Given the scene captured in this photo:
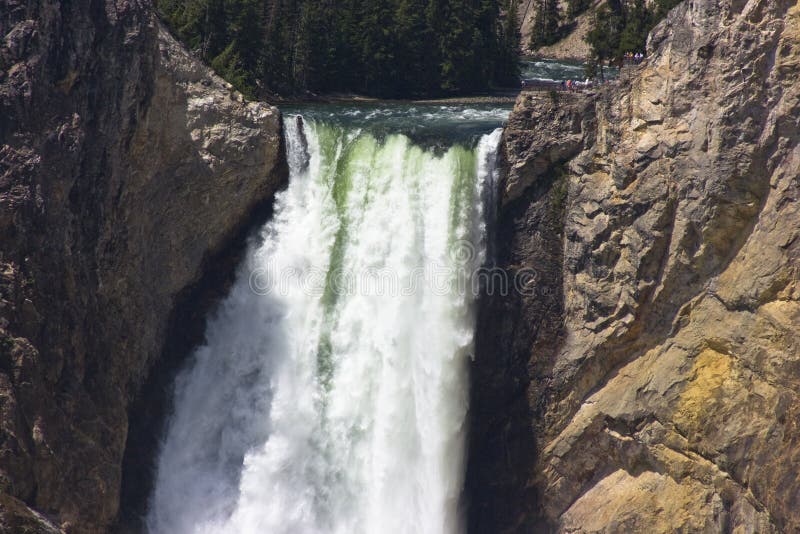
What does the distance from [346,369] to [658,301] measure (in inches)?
302

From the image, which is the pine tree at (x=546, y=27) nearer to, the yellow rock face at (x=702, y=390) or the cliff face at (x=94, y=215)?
the cliff face at (x=94, y=215)

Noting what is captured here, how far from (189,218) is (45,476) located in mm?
7190

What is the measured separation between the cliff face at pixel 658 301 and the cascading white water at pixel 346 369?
0.99m

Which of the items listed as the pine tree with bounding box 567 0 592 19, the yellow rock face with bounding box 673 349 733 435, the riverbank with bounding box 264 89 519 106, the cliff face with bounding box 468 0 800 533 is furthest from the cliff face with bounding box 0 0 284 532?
the pine tree with bounding box 567 0 592 19

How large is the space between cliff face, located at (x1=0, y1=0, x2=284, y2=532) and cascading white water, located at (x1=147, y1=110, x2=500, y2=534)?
181 centimetres

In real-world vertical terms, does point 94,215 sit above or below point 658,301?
above

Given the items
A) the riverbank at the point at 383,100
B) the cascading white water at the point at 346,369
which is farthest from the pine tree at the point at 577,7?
the cascading white water at the point at 346,369

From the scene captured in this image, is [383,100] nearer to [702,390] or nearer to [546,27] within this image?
[702,390]

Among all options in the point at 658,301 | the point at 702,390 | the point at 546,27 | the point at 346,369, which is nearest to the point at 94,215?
the point at 346,369

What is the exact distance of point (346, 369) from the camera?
62.8ft

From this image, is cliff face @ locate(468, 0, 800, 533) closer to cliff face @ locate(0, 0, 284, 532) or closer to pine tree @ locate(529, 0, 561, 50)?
cliff face @ locate(0, 0, 284, 532)

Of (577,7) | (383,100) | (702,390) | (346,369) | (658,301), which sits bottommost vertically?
(346,369)

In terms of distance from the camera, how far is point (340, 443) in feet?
61.3

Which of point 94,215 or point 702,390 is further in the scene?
point 94,215
